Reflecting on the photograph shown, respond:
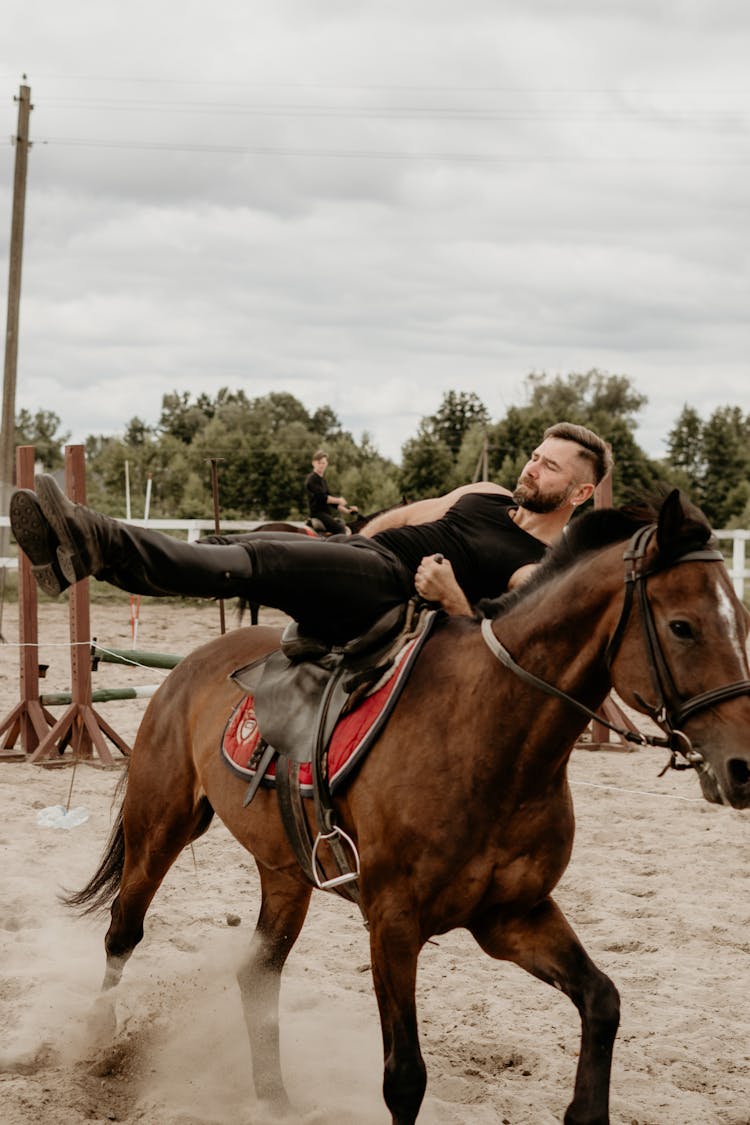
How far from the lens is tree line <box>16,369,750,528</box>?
105 ft

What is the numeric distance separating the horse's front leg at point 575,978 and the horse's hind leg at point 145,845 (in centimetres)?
140

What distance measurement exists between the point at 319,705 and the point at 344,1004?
1.62 metres

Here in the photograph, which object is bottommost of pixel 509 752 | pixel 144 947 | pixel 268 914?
pixel 144 947

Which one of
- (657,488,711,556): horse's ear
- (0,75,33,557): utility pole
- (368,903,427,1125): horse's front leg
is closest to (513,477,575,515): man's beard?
(657,488,711,556): horse's ear

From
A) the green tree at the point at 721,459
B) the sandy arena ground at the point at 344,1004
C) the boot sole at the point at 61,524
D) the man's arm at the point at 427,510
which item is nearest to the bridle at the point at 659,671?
the man's arm at the point at 427,510

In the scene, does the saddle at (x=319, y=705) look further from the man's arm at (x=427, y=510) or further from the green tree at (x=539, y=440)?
the green tree at (x=539, y=440)

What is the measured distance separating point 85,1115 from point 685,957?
8.84 feet

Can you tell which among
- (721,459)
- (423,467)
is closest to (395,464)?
(423,467)

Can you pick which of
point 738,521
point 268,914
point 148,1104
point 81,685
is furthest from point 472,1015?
point 738,521

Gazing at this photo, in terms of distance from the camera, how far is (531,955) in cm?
317

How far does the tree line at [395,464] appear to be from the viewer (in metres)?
32.0

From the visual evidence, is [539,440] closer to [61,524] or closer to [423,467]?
[423,467]

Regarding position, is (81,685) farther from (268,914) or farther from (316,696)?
(316,696)

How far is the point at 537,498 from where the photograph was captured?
382 centimetres
